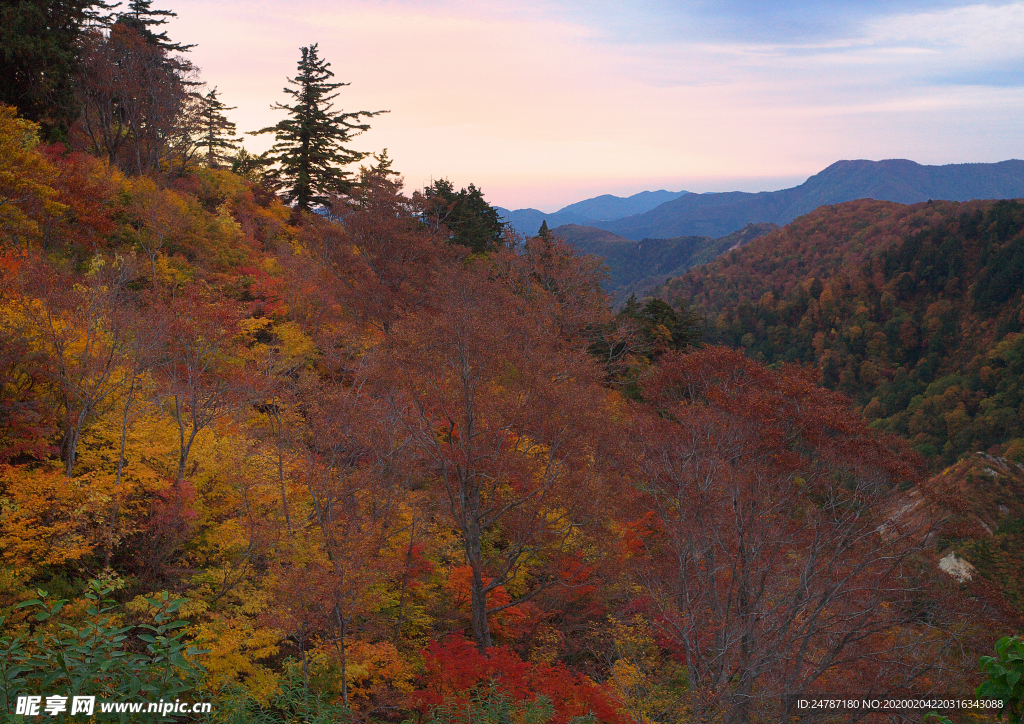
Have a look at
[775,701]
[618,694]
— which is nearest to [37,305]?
[618,694]

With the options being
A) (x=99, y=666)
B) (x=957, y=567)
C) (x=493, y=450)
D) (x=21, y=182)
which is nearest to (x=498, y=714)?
(x=99, y=666)

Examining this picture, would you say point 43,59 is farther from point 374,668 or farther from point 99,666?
point 99,666

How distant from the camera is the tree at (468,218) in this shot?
4012cm

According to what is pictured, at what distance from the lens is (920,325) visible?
279 feet

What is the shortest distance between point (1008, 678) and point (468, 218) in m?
41.3

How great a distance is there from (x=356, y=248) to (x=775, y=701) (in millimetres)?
28842

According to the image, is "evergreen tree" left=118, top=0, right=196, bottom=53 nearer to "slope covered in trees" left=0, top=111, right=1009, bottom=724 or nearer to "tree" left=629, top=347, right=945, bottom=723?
"slope covered in trees" left=0, top=111, right=1009, bottom=724

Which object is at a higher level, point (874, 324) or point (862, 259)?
point (862, 259)

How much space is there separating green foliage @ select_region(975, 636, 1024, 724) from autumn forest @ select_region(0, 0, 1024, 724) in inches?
3.6

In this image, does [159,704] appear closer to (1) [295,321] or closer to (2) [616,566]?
(2) [616,566]

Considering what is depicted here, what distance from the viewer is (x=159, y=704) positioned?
367 cm

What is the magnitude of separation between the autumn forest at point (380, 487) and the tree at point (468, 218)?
16.1ft

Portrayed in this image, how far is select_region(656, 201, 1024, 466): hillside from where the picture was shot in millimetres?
61344

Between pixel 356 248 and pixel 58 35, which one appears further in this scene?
pixel 356 248
